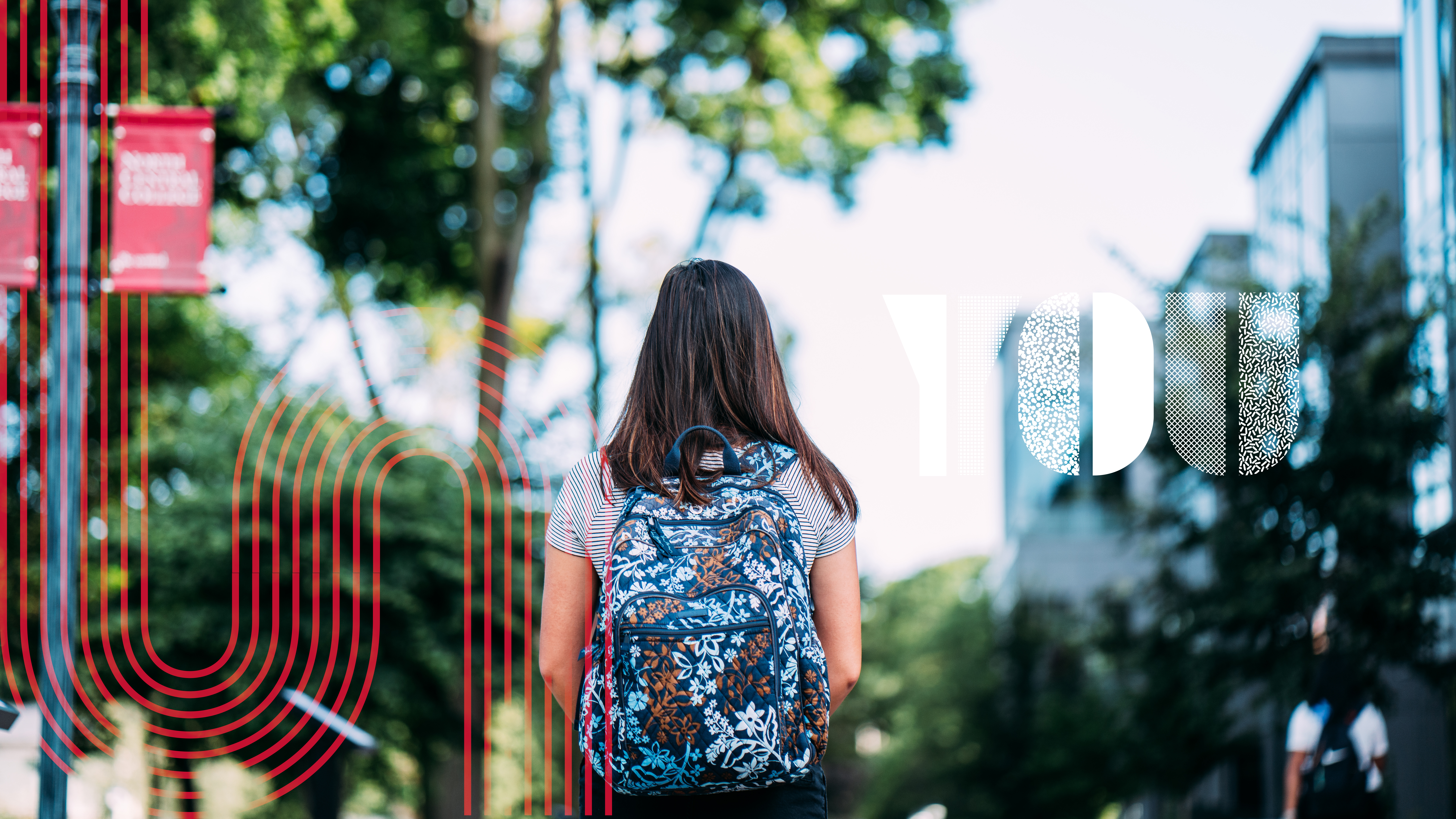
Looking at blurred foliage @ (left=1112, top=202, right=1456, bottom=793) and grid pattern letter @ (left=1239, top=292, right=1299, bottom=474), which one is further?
blurred foliage @ (left=1112, top=202, right=1456, bottom=793)

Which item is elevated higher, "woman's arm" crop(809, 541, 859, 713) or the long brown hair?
the long brown hair

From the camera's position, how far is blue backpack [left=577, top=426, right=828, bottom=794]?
2541 mm

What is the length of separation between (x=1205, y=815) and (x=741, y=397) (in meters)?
26.7

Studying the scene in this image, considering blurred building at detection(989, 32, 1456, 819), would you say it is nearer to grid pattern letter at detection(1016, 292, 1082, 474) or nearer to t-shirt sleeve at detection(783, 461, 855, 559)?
grid pattern letter at detection(1016, 292, 1082, 474)

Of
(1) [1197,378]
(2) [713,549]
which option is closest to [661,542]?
(2) [713,549]

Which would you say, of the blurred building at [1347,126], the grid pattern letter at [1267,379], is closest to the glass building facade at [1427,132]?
the grid pattern letter at [1267,379]

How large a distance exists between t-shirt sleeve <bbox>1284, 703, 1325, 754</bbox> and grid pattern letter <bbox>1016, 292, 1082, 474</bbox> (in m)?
1.70

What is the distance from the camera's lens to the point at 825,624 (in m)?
2.81

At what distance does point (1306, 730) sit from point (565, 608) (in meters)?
5.31

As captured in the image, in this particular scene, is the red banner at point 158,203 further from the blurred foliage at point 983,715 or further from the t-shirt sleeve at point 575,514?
the blurred foliage at point 983,715

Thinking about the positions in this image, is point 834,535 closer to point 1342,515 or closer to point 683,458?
point 683,458

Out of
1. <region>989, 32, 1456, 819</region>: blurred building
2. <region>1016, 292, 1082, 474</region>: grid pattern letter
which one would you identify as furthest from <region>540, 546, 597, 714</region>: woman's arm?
<region>989, 32, 1456, 819</region>: blurred building

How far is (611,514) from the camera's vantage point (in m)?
2.81

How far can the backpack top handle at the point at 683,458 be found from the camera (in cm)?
274
